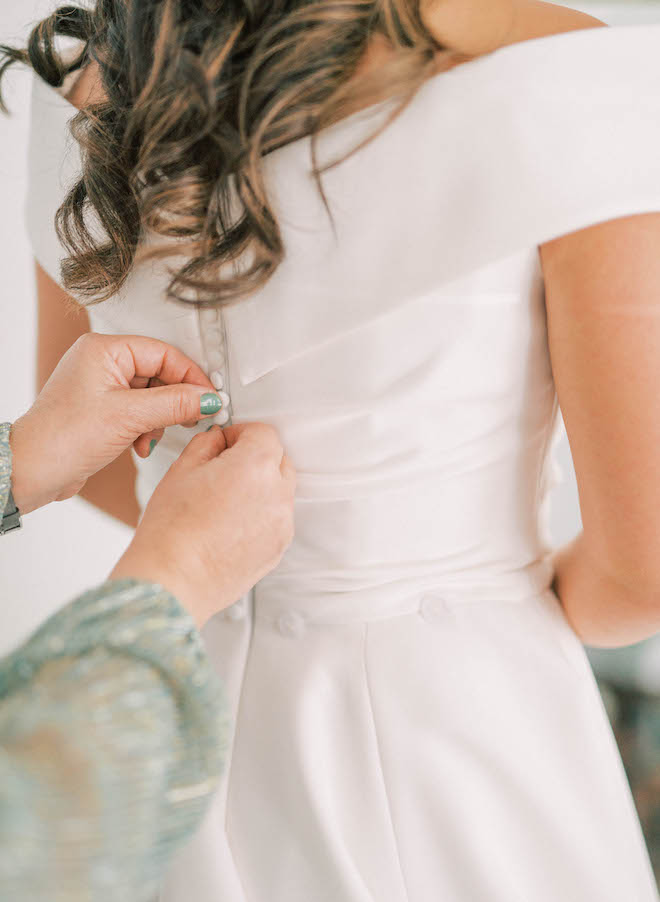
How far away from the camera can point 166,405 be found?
68 centimetres

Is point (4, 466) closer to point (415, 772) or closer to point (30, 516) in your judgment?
point (415, 772)

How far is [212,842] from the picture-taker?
654 mm

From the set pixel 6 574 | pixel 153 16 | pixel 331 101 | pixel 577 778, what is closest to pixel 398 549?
pixel 577 778

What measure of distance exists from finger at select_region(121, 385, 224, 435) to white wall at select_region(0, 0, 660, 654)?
56 cm

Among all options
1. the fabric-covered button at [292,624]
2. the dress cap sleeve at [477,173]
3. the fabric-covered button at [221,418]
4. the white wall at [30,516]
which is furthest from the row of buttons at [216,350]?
the white wall at [30,516]

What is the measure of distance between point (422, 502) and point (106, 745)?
398 mm

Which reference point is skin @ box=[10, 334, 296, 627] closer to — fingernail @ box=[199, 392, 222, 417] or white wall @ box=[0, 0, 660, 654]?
fingernail @ box=[199, 392, 222, 417]

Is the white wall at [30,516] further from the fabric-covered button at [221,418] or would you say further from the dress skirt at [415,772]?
the fabric-covered button at [221,418]

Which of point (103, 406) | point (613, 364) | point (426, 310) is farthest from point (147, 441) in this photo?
point (613, 364)

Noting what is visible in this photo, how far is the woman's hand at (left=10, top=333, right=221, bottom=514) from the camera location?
2.26 ft

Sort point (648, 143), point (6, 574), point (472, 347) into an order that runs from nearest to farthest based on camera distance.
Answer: point (648, 143)
point (472, 347)
point (6, 574)

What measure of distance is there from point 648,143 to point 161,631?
0.48 m

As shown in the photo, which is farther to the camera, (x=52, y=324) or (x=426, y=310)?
(x=52, y=324)

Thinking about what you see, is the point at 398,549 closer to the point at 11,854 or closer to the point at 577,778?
the point at 577,778
